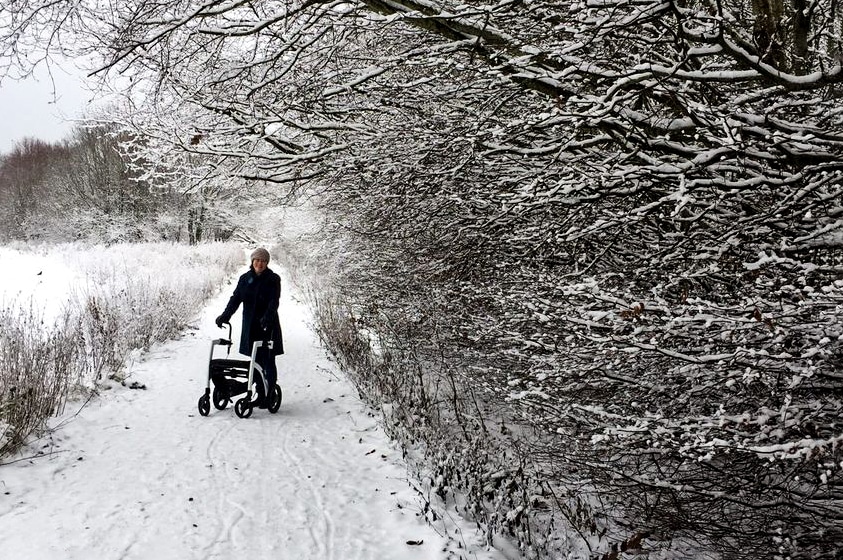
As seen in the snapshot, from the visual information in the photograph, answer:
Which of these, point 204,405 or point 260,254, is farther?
point 260,254

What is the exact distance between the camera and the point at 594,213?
3.87 m

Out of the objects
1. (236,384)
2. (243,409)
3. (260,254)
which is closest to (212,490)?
(243,409)

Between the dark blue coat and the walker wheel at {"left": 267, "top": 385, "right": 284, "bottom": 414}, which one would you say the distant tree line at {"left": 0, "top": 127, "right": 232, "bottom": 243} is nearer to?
the dark blue coat

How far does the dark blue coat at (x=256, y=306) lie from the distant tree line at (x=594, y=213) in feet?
4.11

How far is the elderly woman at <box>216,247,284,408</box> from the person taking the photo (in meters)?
5.97

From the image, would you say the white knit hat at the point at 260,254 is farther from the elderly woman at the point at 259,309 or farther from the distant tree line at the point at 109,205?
the distant tree line at the point at 109,205

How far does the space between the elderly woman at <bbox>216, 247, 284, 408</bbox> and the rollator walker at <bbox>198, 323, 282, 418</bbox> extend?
100mm

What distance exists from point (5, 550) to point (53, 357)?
116 inches

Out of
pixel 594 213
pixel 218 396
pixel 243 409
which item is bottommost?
pixel 243 409

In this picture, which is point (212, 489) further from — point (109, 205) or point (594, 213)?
point (109, 205)

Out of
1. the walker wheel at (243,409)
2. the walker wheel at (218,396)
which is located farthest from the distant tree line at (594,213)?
the walker wheel at (218,396)

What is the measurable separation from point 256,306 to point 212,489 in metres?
A: 2.51

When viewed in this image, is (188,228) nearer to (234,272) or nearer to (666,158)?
(234,272)

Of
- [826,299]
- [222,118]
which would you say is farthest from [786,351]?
[222,118]
